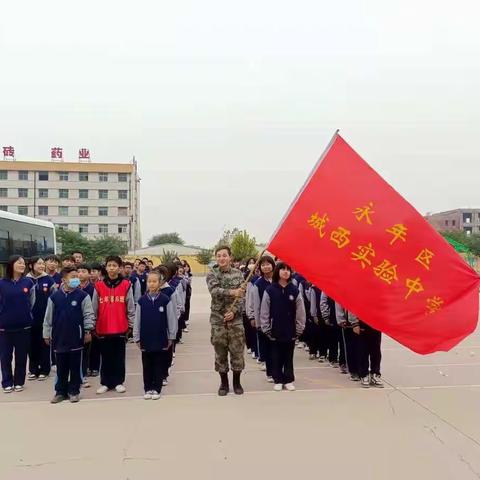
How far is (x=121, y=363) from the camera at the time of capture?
17.4ft

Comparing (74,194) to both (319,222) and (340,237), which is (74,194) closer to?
(319,222)

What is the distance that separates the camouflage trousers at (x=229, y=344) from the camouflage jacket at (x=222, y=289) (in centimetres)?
8

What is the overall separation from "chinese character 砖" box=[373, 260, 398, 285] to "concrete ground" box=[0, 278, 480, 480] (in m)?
1.18

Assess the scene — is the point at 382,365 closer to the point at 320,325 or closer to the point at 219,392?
the point at 320,325

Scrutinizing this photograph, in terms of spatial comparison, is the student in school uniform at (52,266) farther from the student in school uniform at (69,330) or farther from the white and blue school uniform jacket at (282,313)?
the white and blue school uniform jacket at (282,313)

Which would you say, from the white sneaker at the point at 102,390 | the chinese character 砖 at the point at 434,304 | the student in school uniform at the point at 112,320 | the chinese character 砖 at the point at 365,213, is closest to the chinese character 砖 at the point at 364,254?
the chinese character 砖 at the point at 365,213

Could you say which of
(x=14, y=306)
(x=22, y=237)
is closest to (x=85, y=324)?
(x=14, y=306)

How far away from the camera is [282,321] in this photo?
5242 millimetres

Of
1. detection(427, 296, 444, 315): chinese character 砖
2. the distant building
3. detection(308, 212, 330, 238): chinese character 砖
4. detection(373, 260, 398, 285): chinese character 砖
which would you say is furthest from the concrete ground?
the distant building

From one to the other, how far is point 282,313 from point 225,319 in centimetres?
66

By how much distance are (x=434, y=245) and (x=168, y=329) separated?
2667 mm

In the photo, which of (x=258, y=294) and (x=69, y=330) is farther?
(x=258, y=294)

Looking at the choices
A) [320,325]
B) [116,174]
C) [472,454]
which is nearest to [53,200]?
[116,174]

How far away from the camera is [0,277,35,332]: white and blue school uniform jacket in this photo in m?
5.27
